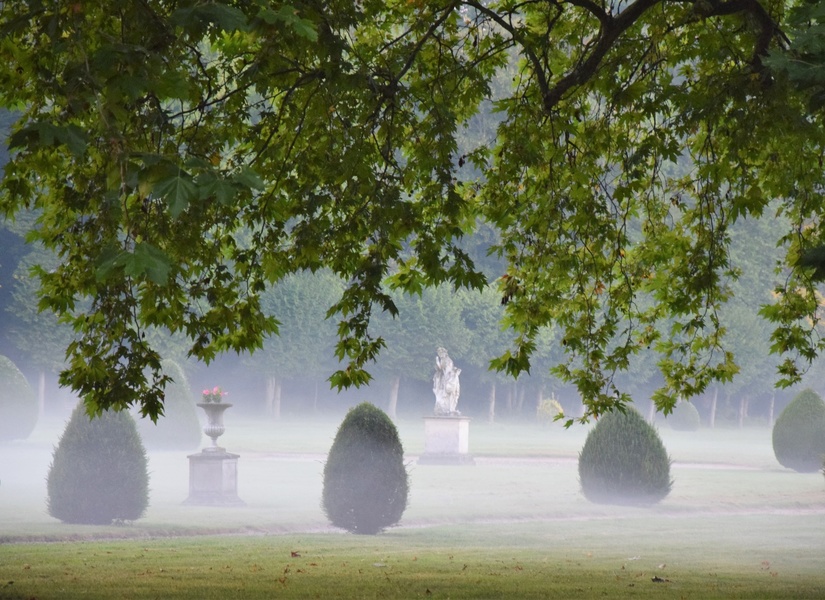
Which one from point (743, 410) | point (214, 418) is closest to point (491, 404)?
point (743, 410)

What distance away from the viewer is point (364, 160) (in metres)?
8.33

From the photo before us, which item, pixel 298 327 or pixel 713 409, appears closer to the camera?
pixel 298 327

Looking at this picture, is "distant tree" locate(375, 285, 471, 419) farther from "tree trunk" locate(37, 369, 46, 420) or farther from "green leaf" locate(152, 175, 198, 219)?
"green leaf" locate(152, 175, 198, 219)

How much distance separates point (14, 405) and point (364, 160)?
31592mm

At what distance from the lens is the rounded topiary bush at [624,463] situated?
23.9 meters

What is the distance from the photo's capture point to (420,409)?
6100cm

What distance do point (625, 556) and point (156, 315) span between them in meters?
10.2

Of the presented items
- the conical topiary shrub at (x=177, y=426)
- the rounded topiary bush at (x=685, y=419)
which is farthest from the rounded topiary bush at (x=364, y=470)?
the rounded topiary bush at (x=685, y=419)

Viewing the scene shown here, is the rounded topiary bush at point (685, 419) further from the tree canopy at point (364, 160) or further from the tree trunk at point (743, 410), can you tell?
the tree canopy at point (364, 160)

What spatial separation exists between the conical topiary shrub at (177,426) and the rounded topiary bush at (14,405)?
3751 mm

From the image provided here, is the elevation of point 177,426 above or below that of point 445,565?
above

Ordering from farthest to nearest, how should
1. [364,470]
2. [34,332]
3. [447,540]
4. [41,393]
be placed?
[41,393] → [34,332] → [447,540] → [364,470]

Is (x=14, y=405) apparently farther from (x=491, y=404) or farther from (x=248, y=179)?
(x=248, y=179)

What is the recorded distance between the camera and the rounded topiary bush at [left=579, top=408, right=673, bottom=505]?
23.9 meters
